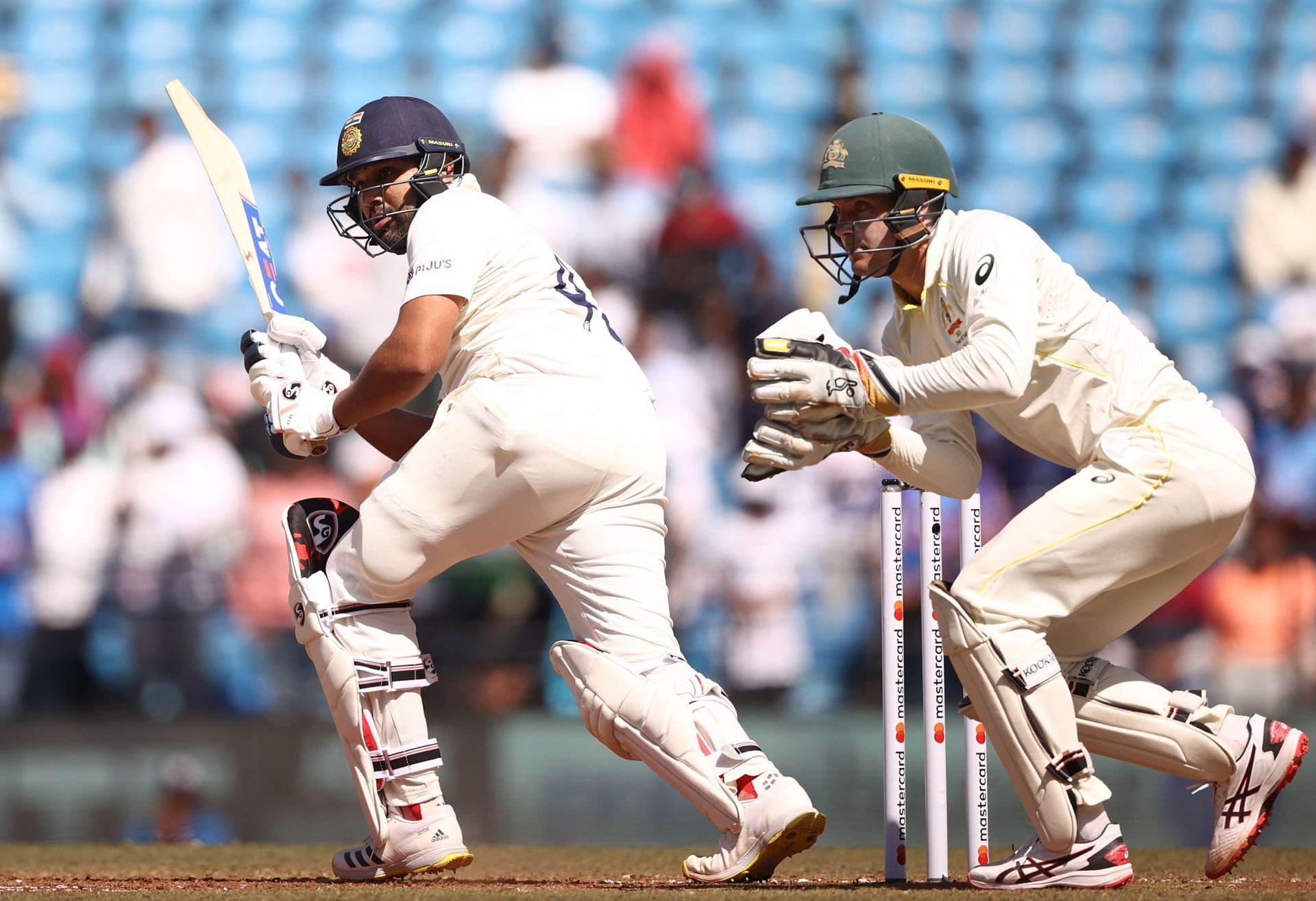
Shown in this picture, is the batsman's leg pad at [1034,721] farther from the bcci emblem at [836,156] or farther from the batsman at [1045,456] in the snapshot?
the bcci emblem at [836,156]

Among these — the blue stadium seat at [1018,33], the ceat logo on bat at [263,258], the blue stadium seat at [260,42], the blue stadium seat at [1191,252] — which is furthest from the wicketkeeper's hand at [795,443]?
the blue stadium seat at [260,42]

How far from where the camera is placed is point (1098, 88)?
30.5ft

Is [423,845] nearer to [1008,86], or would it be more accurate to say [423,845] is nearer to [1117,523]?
[1117,523]

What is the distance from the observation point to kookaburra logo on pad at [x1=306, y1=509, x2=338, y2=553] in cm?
381

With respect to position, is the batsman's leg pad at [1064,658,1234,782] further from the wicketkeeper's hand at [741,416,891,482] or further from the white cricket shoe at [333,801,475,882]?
the white cricket shoe at [333,801,475,882]

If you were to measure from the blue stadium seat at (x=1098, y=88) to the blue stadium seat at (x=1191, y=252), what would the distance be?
2.84 feet

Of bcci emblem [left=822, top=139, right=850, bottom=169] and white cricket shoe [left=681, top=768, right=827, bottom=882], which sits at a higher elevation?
bcci emblem [left=822, top=139, right=850, bottom=169]

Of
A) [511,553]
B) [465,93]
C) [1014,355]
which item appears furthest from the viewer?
[465,93]

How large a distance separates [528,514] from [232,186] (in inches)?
56.9

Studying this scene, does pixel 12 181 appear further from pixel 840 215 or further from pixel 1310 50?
pixel 1310 50

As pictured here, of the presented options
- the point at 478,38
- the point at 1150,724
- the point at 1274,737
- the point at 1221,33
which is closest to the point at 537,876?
the point at 1150,724

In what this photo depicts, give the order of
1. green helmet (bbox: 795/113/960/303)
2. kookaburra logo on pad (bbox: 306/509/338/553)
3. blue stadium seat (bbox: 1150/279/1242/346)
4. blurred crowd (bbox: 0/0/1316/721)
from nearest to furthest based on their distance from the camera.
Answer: green helmet (bbox: 795/113/960/303)
kookaburra logo on pad (bbox: 306/509/338/553)
blurred crowd (bbox: 0/0/1316/721)
blue stadium seat (bbox: 1150/279/1242/346)

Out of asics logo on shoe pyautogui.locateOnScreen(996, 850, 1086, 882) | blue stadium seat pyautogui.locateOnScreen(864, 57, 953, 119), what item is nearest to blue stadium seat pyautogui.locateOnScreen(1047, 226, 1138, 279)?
blue stadium seat pyautogui.locateOnScreen(864, 57, 953, 119)

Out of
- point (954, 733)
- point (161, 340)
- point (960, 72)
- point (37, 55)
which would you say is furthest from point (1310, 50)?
point (37, 55)
